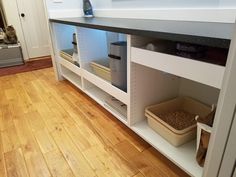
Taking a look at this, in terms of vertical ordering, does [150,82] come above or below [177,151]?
above

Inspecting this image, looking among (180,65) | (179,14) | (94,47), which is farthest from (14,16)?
(180,65)

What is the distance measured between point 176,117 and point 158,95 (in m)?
0.20

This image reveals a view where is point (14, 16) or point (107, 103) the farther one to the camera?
point (14, 16)

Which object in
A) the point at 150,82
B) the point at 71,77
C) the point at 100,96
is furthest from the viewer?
the point at 71,77

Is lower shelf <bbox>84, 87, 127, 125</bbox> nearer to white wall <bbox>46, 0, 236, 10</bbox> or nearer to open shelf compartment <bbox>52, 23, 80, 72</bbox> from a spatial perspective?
open shelf compartment <bbox>52, 23, 80, 72</bbox>

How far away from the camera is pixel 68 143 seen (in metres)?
1.31

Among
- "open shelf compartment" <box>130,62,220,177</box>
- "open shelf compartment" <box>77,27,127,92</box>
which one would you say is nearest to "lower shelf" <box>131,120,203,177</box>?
"open shelf compartment" <box>130,62,220,177</box>

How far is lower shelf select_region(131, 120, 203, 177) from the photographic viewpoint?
2.96 ft

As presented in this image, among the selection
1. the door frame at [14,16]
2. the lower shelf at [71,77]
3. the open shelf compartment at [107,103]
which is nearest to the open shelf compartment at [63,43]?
the lower shelf at [71,77]

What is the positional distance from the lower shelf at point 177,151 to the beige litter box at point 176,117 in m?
0.03

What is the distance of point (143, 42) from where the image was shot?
3.57 feet

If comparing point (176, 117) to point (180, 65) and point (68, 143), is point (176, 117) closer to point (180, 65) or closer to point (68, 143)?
point (180, 65)

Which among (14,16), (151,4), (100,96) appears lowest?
(100,96)

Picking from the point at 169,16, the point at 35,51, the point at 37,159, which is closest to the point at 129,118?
the point at 37,159
